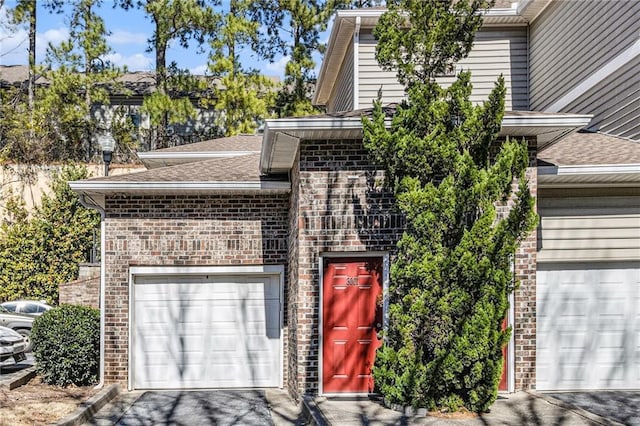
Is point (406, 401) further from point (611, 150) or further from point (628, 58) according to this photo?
point (628, 58)

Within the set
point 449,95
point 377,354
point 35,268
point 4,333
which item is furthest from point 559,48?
point 35,268

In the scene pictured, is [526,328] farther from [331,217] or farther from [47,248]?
[47,248]

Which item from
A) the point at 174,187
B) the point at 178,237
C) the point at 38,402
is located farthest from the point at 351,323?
the point at 38,402

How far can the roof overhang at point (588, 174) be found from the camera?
1043cm

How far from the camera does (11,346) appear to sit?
1402cm

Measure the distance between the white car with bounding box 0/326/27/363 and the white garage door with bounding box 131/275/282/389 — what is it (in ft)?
11.2

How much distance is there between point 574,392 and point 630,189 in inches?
128

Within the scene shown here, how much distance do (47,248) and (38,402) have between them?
542 inches

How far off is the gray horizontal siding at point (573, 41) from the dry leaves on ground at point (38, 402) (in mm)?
10397

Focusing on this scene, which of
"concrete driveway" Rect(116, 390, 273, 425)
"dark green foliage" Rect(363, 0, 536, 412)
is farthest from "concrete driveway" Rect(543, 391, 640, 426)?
"concrete driveway" Rect(116, 390, 273, 425)

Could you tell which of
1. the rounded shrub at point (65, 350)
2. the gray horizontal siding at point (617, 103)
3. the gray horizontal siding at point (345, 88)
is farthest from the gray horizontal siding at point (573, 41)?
the rounded shrub at point (65, 350)

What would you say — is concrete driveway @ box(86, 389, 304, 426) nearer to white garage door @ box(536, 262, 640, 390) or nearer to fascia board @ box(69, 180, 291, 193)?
fascia board @ box(69, 180, 291, 193)

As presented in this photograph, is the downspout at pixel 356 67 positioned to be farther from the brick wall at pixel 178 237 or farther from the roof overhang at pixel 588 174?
the roof overhang at pixel 588 174

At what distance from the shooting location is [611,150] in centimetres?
1144
